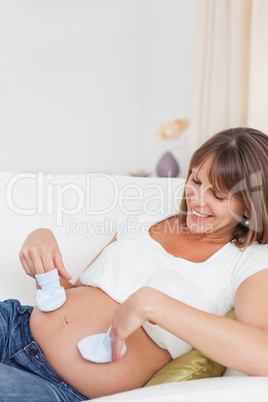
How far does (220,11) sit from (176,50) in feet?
3.24

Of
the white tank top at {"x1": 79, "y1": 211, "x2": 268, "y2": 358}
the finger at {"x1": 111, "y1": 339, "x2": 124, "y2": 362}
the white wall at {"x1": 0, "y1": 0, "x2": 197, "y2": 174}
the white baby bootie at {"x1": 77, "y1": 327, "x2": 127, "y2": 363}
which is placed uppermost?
the white wall at {"x1": 0, "y1": 0, "x2": 197, "y2": 174}

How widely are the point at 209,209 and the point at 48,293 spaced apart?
0.46m

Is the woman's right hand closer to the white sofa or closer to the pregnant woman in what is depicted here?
the pregnant woman

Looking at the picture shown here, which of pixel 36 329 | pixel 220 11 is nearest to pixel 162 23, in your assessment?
pixel 220 11

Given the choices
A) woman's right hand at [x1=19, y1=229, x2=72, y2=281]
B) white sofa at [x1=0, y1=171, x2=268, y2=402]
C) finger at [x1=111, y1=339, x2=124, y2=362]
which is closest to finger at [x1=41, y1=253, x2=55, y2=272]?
woman's right hand at [x1=19, y1=229, x2=72, y2=281]

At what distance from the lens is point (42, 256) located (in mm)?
1029

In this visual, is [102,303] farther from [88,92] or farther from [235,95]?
[88,92]

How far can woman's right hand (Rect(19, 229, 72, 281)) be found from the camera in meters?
1.03

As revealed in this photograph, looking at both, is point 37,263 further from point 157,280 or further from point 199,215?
point 199,215

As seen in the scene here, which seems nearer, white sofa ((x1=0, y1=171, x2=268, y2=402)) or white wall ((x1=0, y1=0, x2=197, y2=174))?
white sofa ((x1=0, y1=171, x2=268, y2=402))

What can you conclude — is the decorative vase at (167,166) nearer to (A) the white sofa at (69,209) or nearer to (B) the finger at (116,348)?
(A) the white sofa at (69,209)

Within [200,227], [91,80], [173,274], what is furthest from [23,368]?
[91,80]

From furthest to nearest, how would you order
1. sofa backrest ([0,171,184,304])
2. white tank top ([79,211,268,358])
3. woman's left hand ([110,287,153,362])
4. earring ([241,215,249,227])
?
sofa backrest ([0,171,184,304]) < earring ([241,215,249,227]) < white tank top ([79,211,268,358]) < woman's left hand ([110,287,153,362])

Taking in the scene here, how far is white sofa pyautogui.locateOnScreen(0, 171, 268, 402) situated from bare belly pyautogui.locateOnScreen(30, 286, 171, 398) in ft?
1.21
